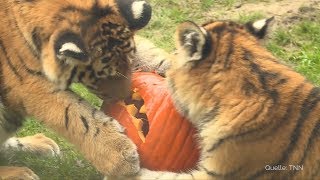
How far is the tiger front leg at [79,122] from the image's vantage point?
3.85 metres

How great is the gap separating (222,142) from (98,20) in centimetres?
101

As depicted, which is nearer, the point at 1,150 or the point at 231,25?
the point at 231,25

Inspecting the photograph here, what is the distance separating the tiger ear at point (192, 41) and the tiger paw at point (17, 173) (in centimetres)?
139

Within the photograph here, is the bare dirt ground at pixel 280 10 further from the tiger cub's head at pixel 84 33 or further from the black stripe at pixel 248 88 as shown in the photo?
the black stripe at pixel 248 88

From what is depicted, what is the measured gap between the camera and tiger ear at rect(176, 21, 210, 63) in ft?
11.5

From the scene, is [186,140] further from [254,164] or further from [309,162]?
[309,162]

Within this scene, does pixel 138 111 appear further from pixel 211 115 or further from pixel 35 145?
pixel 35 145

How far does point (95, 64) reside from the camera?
12.6 feet

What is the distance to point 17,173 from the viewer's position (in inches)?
168

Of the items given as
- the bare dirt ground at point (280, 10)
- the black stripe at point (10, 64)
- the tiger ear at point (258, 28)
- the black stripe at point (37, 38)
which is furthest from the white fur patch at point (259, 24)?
the bare dirt ground at point (280, 10)

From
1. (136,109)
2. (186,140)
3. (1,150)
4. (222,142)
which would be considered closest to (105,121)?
(136,109)

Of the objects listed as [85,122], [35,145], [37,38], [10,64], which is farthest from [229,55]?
[35,145]

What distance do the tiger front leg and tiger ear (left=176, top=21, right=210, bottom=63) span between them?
0.64m

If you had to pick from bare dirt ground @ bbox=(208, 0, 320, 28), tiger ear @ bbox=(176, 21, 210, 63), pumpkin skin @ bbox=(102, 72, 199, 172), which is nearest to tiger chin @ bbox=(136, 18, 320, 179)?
tiger ear @ bbox=(176, 21, 210, 63)
